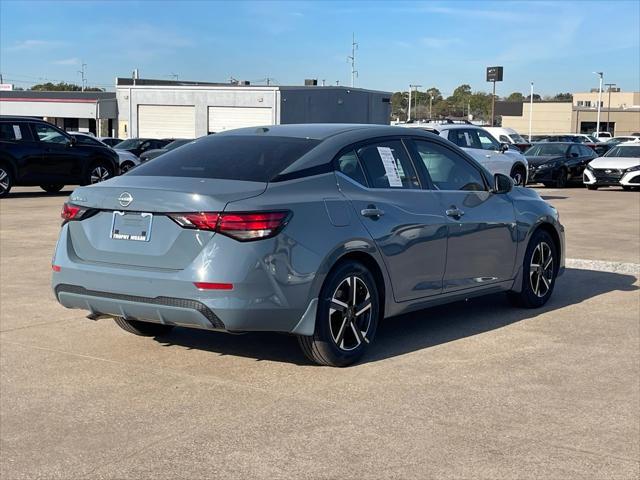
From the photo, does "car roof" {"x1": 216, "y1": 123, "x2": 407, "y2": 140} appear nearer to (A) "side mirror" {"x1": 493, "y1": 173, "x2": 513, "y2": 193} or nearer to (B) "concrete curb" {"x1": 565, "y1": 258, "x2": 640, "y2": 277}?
(A) "side mirror" {"x1": 493, "y1": 173, "x2": 513, "y2": 193}

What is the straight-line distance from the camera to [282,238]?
225 inches

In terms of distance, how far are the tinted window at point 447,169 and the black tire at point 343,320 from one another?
1.37 metres

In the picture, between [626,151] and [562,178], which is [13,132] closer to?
[562,178]

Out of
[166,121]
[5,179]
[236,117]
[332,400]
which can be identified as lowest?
[332,400]

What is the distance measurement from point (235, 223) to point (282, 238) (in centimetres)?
32

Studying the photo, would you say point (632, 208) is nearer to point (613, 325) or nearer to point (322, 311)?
point (613, 325)

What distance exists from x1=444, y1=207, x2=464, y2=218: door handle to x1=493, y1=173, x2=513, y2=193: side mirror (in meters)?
0.71

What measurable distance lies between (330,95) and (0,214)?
44.0 m

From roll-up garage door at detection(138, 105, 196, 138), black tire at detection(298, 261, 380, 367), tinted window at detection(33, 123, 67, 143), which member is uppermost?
roll-up garage door at detection(138, 105, 196, 138)

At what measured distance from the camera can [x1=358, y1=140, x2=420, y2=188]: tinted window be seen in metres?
6.70

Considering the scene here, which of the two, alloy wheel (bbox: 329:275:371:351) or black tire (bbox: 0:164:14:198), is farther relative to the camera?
black tire (bbox: 0:164:14:198)

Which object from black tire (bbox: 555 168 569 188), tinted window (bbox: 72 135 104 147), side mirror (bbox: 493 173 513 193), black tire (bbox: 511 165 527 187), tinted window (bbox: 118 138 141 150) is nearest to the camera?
side mirror (bbox: 493 173 513 193)

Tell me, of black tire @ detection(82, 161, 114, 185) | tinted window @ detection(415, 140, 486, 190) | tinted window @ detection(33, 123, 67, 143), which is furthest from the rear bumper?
black tire @ detection(82, 161, 114, 185)

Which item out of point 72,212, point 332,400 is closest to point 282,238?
point 332,400
